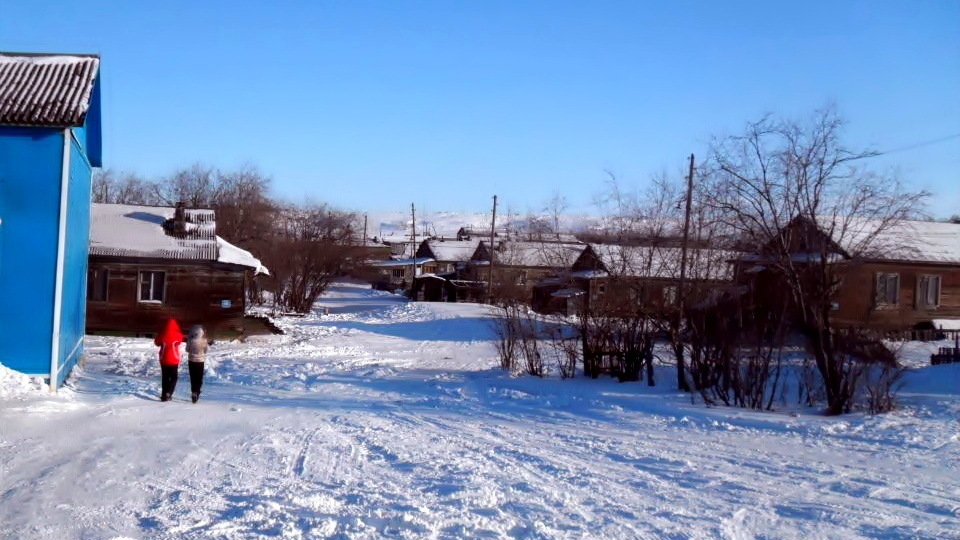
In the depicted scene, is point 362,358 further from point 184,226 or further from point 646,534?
point 646,534

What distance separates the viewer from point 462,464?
923 cm

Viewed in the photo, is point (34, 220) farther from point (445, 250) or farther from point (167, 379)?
point (445, 250)

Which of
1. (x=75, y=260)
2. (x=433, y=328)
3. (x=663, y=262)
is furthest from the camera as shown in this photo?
(x=433, y=328)

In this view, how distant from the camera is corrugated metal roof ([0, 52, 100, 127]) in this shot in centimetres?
1335

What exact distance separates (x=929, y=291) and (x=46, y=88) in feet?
113

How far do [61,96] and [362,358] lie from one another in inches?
548

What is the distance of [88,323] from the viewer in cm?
2944

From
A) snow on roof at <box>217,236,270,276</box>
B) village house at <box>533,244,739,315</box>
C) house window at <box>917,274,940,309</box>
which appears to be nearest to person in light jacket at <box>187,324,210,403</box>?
village house at <box>533,244,739,315</box>

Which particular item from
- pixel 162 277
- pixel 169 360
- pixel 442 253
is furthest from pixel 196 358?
pixel 442 253

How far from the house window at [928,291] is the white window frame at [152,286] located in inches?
1188

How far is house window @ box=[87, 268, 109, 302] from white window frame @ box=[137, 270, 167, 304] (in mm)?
1099

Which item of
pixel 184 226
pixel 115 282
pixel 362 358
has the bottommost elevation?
pixel 362 358

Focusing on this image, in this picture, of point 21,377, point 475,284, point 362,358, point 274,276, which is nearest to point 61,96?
point 21,377

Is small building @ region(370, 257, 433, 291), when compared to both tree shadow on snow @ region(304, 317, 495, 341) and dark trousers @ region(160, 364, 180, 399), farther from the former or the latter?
dark trousers @ region(160, 364, 180, 399)
